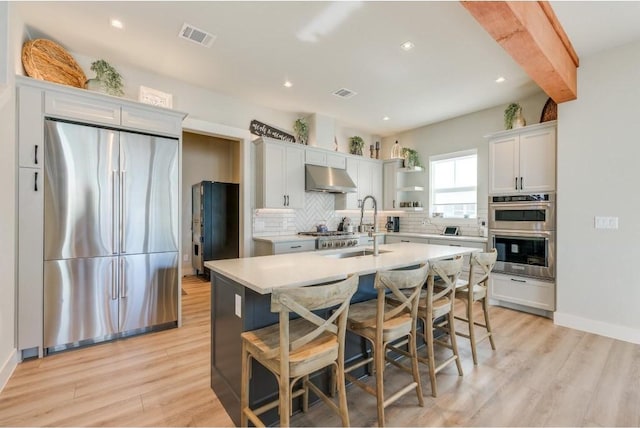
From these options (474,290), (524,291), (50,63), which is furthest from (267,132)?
(524,291)

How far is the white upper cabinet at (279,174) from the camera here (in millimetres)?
4336

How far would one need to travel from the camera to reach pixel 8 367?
7.21ft

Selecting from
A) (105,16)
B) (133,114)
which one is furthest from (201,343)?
(105,16)

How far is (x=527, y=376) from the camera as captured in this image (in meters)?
2.25

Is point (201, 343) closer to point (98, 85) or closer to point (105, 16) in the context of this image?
point (98, 85)

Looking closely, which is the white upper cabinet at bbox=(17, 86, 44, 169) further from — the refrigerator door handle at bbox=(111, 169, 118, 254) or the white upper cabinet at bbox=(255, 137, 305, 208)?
the white upper cabinet at bbox=(255, 137, 305, 208)

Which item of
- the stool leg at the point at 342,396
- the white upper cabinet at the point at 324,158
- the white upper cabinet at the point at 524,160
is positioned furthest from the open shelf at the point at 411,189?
the stool leg at the point at 342,396

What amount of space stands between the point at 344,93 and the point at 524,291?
3.55 meters

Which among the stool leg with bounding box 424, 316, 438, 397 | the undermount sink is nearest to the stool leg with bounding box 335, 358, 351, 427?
the stool leg with bounding box 424, 316, 438, 397

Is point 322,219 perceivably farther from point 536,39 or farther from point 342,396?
point 342,396

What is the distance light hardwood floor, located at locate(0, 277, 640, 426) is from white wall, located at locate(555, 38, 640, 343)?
0.44m

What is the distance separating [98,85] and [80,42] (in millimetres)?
537

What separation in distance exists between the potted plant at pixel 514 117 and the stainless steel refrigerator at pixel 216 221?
14.5 feet

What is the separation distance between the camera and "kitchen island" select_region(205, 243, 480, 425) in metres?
1.70
